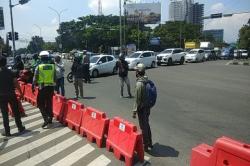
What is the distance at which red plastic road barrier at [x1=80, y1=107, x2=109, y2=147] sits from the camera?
775cm

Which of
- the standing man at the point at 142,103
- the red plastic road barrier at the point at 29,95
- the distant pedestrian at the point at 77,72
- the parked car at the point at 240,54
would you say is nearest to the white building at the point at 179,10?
the parked car at the point at 240,54

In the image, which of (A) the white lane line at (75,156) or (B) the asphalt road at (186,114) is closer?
(A) the white lane line at (75,156)

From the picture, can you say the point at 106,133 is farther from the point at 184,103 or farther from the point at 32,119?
the point at 184,103

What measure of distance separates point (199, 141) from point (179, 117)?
8.88 ft

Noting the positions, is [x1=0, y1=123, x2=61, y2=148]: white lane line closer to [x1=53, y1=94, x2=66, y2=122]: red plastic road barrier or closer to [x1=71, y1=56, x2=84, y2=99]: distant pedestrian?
[x1=53, y1=94, x2=66, y2=122]: red plastic road barrier

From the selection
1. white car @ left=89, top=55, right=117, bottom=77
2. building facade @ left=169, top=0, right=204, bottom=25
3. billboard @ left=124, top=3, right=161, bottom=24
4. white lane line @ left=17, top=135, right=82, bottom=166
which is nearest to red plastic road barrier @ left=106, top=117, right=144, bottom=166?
white lane line @ left=17, top=135, right=82, bottom=166

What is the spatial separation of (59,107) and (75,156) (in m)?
3.59

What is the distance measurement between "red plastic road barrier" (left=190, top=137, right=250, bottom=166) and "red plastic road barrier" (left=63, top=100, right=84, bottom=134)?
442 cm

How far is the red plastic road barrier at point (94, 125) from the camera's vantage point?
7.75m

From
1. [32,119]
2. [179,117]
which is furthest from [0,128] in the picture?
[179,117]

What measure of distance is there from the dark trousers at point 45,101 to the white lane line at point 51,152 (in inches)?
60.9

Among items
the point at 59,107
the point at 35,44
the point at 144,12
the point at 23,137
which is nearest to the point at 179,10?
the point at 144,12

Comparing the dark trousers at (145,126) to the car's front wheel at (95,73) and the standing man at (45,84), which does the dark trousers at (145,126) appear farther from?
the car's front wheel at (95,73)

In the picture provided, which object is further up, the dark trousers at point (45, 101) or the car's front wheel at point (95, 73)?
the dark trousers at point (45, 101)
